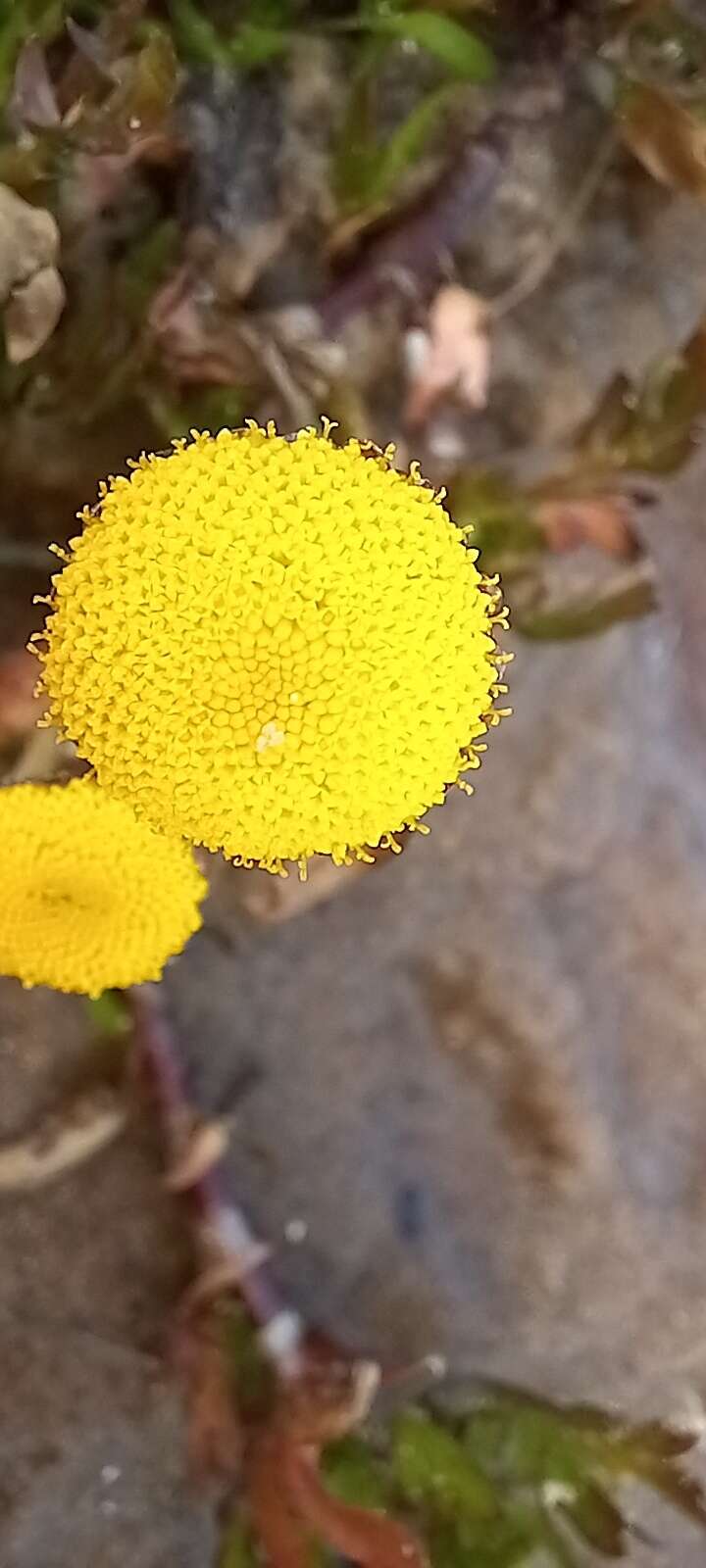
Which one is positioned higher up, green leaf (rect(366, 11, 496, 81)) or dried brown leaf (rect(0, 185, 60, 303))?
green leaf (rect(366, 11, 496, 81))

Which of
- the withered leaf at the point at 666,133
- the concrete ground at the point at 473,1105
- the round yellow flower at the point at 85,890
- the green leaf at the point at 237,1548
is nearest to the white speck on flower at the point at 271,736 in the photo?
the round yellow flower at the point at 85,890

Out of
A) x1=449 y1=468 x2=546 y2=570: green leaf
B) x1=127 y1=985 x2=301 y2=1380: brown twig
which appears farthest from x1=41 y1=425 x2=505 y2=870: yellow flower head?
x1=127 y1=985 x2=301 y2=1380: brown twig

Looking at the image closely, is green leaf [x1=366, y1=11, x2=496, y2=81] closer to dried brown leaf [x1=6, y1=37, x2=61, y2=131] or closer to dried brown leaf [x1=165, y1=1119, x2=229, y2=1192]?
dried brown leaf [x1=6, y1=37, x2=61, y2=131]

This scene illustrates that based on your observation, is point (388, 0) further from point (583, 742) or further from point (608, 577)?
point (583, 742)

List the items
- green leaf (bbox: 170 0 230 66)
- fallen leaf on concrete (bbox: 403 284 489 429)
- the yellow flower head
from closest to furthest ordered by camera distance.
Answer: the yellow flower head < green leaf (bbox: 170 0 230 66) < fallen leaf on concrete (bbox: 403 284 489 429)

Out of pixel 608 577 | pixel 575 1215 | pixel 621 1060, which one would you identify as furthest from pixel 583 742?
pixel 575 1215

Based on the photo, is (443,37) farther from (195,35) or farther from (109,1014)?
(109,1014)
